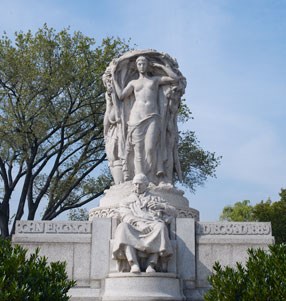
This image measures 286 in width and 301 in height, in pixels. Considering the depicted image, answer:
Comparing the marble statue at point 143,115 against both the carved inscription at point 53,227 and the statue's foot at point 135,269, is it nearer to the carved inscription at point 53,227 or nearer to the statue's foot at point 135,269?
the carved inscription at point 53,227

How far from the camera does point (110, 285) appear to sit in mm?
10984

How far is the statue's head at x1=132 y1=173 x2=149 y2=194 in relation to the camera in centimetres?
1197

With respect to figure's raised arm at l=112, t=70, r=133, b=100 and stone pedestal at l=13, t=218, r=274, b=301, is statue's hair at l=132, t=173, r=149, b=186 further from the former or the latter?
figure's raised arm at l=112, t=70, r=133, b=100

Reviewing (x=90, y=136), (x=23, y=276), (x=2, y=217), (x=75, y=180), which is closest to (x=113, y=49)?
(x=90, y=136)

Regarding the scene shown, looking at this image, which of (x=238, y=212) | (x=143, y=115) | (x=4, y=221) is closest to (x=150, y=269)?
(x=143, y=115)

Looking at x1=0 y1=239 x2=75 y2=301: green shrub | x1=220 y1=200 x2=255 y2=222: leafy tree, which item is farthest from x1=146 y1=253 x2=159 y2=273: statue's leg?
x1=220 y1=200 x2=255 y2=222: leafy tree

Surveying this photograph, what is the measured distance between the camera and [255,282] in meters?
7.96

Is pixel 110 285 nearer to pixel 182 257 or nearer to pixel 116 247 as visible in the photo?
pixel 116 247

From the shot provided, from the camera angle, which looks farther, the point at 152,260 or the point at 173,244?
the point at 173,244

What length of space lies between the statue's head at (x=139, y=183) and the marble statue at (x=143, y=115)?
0.93 meters

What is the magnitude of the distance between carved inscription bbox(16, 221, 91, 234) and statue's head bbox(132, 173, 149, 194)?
4.19ft

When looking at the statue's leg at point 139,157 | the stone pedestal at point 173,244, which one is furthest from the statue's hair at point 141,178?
the stone pedestal at point 173,244

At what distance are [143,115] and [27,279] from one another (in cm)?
612

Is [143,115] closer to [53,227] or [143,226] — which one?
[143,226]
